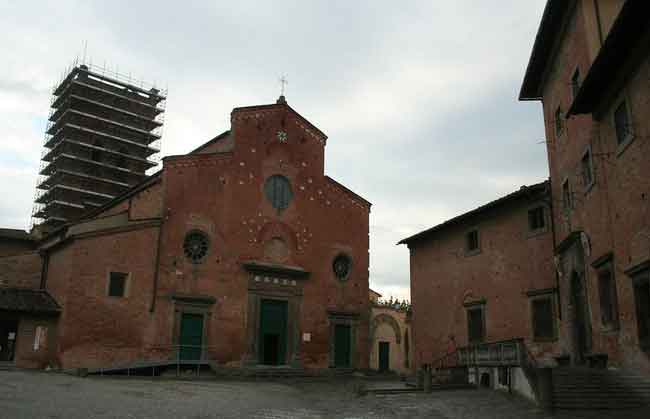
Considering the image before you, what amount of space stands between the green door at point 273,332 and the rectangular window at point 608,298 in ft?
53.3

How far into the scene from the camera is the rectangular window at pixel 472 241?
78.8 ft

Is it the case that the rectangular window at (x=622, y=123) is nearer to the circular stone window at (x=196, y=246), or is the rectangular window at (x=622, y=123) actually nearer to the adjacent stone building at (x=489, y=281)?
the adjacent stone building at (x=489, y=281)

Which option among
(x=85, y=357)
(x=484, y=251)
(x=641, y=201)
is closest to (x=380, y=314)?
(x=484, y=251)

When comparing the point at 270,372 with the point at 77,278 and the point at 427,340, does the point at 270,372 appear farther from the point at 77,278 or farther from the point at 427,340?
the point at 77,278

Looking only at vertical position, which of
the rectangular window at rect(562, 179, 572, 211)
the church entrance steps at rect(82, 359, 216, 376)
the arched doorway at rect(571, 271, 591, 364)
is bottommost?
the church entrance steps at rect(82, 359, 216, 376)

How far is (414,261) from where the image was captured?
1134 inches

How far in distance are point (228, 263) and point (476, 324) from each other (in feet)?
36.8

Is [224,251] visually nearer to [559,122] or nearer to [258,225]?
[258,225]

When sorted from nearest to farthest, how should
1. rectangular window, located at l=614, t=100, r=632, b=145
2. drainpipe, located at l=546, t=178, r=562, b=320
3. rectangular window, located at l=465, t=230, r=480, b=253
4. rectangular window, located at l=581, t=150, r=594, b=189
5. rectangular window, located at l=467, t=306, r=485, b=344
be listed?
rectangular window, located at l=614, t=100, r=632, b=145
rectangular window, located at l=581, t=150, r=594, b=189
drainpipe, located at l=546, t=178, r=562, b=320
rectangular window, located at l=467, t=306, r=485, b=344
rectangular window, located at l=465, t=230, r=480, b=253

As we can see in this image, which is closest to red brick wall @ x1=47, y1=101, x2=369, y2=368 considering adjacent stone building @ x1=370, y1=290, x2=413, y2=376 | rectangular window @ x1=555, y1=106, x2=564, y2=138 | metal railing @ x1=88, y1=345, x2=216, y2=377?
metal railing @ x1=88, y1=345, x2=216, y2=377

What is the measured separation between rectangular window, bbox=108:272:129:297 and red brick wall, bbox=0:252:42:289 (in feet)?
16.8

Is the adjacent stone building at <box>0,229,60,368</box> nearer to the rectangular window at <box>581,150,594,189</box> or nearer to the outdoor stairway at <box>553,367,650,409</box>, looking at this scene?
the outdoor stairway at <box>553,367,650,409</box>

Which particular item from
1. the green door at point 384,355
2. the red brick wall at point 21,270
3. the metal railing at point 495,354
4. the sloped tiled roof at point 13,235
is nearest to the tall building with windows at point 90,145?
the sloped tiled roof at point 13,235

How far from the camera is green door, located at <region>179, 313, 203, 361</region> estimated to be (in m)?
25.4
